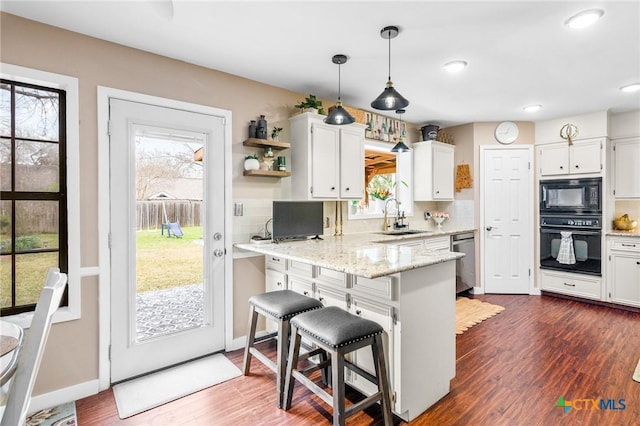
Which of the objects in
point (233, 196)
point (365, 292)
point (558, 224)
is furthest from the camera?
point (558, 224)

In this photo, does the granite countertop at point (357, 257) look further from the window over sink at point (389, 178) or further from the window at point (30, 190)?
the window over sink at point (389, 178)

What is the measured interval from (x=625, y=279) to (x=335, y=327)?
14.2ft

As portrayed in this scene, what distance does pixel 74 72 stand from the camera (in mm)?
2326

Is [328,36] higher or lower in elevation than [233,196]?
higher

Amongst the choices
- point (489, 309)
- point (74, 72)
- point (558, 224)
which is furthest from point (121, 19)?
point (558, 224)

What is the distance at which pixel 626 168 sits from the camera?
4.35 meters

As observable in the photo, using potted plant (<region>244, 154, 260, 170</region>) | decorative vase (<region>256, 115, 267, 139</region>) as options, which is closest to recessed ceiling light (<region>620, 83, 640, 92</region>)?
decorative vase (<region>256, 115, 267, 139</region>)

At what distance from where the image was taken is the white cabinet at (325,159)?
10.9 feet

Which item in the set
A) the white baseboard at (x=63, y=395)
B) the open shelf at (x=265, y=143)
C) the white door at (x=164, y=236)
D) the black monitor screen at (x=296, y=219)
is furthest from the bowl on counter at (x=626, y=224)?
the white baseboard at (x=63, y=395)

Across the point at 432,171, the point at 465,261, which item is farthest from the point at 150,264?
the point at 465,261

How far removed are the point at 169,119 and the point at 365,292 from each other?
206 centimetres

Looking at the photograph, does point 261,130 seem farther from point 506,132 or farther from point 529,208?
point 529,208

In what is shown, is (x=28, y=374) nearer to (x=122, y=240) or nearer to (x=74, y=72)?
(x=122, y=240)

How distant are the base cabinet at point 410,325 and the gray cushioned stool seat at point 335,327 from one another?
0.56 ft
